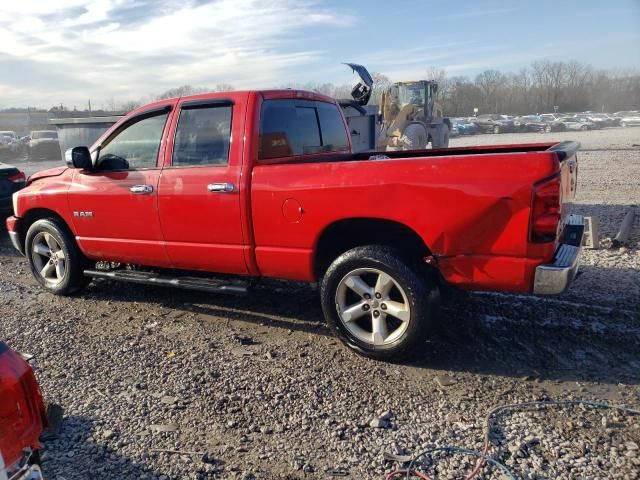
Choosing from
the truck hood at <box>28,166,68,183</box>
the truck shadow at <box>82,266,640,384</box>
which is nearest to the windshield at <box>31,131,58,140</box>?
the truck hood at <box>28,166,68,183</box>

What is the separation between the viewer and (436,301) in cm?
376

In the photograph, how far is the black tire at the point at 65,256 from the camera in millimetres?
5445

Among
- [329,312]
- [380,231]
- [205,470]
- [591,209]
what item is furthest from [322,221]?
[591,209]

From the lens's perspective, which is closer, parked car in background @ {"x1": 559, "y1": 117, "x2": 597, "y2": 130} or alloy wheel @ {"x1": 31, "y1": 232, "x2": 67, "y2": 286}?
alloy wheel @ {"x1": 31, "y1": 232, "x2": 67, "y2": 286}

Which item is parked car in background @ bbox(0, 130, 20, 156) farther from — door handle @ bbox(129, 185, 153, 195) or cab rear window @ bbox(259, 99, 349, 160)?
cab rear window @ bbox(259, 99, 349, 160)

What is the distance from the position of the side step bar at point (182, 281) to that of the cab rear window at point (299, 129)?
3.79ft

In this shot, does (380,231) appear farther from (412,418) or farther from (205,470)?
(205,470)

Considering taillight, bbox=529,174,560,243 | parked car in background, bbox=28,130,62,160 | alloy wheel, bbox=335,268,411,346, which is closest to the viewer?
taillight, bbox=529,174,560,243

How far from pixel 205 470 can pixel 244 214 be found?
2.04 m

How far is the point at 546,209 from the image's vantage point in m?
3.24

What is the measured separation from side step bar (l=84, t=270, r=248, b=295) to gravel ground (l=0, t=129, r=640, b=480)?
14.8 inches

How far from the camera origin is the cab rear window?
14.4ft

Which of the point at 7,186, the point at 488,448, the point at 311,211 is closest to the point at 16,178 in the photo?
the point at 7,186

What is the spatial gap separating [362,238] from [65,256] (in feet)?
10.9
